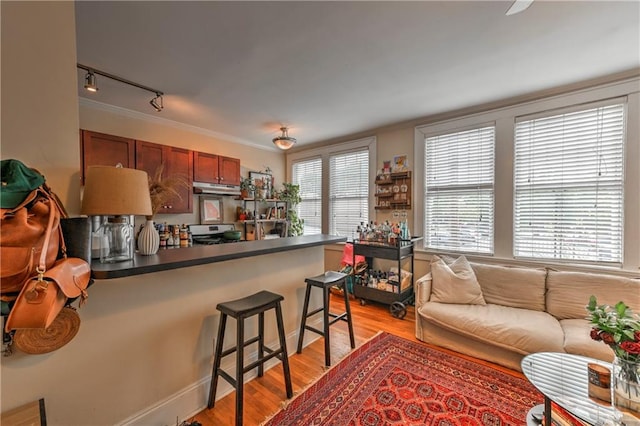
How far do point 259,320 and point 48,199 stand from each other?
1.48 meters

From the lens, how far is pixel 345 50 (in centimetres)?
210

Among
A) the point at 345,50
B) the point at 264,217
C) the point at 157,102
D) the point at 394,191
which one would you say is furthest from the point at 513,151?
the point at 157,102

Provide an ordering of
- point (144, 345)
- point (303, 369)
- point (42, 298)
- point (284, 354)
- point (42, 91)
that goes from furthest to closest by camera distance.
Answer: point (303, 369)
point (284, 354)
point (144, 345)
point (42, 91)
point (42, 298)

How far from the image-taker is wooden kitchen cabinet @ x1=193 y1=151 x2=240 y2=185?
3.88 meters

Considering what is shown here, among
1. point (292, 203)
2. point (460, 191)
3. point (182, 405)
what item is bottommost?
point (182, 405)

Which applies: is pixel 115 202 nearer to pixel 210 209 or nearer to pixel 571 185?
pixel 210 209

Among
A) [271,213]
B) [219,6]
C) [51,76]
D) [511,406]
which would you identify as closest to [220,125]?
[271,213]

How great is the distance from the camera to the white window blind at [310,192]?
16.5ft

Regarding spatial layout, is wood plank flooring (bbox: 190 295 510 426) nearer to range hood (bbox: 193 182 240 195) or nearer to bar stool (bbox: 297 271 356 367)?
bar stool (bbox: 297 271 356 367)

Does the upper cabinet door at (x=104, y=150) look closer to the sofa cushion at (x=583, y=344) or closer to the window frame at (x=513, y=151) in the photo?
the window frame at (x=513, y=151)

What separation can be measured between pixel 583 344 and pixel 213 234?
441 cm

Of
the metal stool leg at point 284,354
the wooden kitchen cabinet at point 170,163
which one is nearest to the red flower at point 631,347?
the metal stool leg at point 284,354

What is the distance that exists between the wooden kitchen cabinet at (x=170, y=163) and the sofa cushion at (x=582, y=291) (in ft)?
14.1

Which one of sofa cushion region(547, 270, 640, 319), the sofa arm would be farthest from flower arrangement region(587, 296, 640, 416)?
the sofa arm
